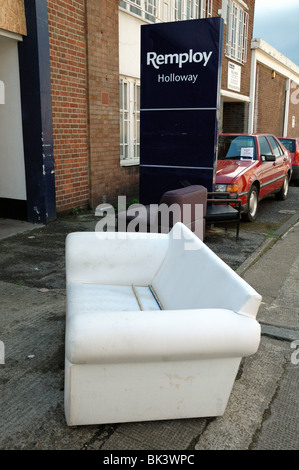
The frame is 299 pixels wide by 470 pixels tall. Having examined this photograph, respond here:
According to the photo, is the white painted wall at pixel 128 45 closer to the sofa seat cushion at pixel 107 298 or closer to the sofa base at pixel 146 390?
the sofa seat cushion at pixel 107 298

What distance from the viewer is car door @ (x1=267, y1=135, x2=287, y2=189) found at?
999 cm

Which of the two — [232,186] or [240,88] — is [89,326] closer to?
[232,186]

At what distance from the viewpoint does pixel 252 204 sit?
28.2ft

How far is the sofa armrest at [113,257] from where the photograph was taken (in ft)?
11.9

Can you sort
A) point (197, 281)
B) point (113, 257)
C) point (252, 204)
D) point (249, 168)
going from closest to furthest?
point (197, 281) < point (113, 257) < point (249, 168) < point (252, 204)

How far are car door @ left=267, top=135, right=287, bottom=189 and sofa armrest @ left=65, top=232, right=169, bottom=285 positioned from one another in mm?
6858

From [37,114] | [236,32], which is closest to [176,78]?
[37,114]

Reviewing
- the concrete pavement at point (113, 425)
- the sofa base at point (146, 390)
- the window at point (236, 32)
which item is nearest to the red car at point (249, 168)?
the concrete pavement at point (113, 425)

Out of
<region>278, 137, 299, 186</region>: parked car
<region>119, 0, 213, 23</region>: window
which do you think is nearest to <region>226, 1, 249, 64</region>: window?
<region>119, 0, 213, 23</region>: window

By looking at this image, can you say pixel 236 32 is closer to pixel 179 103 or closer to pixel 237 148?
pixel 237 148

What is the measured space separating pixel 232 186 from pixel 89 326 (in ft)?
19.6

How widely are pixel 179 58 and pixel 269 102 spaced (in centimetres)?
1647

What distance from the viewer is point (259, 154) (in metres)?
8.99

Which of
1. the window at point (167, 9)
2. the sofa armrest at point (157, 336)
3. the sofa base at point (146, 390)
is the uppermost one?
the window at point (167, 9)
